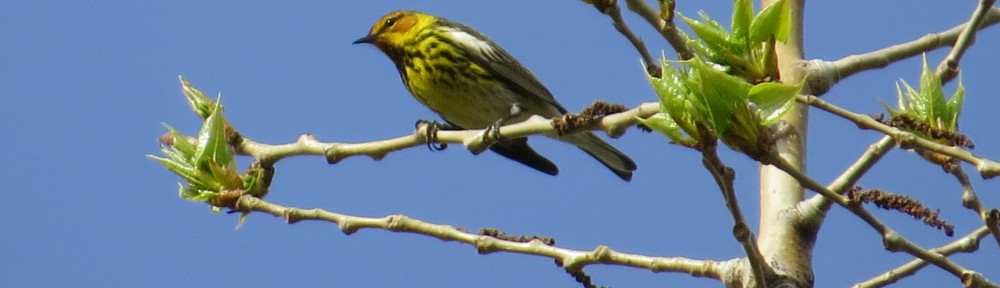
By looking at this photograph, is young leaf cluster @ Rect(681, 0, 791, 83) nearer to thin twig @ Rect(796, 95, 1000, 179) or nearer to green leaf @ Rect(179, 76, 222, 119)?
thin twig @ Rect(796, 95, 1000, 179)

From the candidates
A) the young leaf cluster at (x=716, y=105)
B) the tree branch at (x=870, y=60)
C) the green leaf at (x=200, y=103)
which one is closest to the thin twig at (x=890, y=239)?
the young leaf cluster at (x=716, y=105)

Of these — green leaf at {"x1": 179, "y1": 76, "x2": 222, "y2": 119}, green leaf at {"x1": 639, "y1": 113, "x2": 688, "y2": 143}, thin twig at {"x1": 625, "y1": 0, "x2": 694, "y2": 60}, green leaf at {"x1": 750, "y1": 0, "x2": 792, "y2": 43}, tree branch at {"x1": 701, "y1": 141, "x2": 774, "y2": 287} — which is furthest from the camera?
green leaf at {"x1": 179, "y1": 76, "x2": 222, "y2": 119}

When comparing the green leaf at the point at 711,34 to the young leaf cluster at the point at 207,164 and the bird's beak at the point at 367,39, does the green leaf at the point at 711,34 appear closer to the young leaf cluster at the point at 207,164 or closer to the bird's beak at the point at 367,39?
the young leaf cluster at the point at 207,164

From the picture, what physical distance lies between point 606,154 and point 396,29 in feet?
3.91

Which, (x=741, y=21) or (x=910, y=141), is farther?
(x=741, y=21)

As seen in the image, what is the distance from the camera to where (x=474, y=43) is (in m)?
5.69

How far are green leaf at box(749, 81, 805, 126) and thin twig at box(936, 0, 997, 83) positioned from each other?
0.59 metres

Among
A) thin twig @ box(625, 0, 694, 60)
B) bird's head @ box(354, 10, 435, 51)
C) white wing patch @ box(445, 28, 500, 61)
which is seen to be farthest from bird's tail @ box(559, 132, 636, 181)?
thin twig @ box(625, 0, 694, 60)

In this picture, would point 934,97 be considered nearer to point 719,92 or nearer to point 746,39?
point 746,39

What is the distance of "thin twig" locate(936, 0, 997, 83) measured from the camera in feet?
7.52

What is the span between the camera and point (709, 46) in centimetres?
227

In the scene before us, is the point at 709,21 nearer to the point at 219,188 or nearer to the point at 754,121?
the point at 754,121

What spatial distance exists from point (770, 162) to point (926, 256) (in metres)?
0.39

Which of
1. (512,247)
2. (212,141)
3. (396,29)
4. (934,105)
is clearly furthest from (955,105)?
(396,29)
